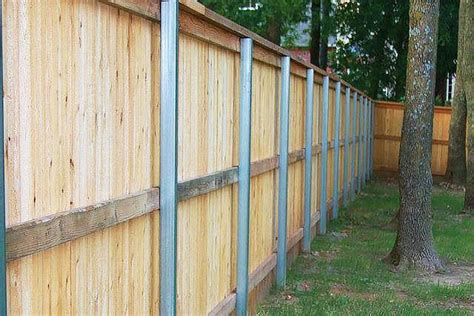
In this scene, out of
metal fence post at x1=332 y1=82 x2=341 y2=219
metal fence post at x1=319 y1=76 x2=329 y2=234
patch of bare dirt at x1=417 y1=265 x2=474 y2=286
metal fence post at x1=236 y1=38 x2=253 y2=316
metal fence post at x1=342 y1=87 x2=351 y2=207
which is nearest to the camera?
metal fence post at x1=236 y1=38 x2=253 y2=316

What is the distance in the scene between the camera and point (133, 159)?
3291 mm

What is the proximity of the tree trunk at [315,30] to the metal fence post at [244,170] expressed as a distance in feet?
64.6

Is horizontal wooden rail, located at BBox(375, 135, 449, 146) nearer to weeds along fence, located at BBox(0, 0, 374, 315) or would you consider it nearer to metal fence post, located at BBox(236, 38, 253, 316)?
weeds along fence, located at BBox(0, 0, 374, 315)

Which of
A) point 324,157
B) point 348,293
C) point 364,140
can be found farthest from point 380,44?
point 348,293

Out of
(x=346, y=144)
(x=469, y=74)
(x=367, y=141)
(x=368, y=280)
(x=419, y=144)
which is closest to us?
(x=368, y=280)

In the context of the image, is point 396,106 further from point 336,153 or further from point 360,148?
point 336,153

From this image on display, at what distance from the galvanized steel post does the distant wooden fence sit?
61.5 feet

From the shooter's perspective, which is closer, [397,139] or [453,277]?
[453,277]

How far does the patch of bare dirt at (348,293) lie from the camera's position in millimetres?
6727

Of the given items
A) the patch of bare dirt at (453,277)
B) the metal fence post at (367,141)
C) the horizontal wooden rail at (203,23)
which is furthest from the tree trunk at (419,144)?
the metal fence post at (367,141)

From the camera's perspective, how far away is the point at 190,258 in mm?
4246

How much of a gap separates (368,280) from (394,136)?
15.1 m

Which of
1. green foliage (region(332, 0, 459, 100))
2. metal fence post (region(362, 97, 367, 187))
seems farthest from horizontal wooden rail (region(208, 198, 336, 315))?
green foliage (region(332, 0, 459, 100))

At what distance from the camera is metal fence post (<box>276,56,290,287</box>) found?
697cm
